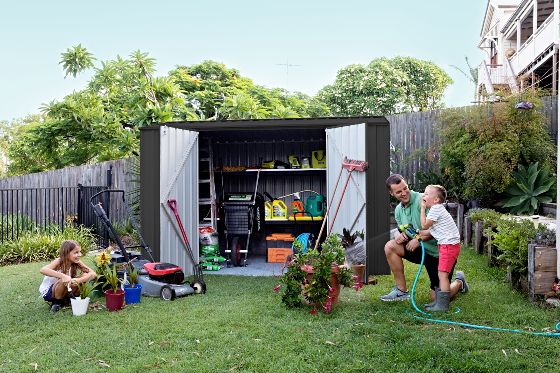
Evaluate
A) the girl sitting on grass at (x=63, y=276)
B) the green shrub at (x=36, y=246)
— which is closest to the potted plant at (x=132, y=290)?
the girl sitting on grass at (x=63, y=276)

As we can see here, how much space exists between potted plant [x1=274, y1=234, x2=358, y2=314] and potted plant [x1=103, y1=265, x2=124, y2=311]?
1.52 meters

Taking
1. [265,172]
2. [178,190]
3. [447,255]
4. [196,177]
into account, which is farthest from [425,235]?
[265,172]

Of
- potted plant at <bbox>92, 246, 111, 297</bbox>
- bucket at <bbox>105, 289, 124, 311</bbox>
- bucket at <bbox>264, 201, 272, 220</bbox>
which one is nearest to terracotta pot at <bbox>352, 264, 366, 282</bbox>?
Answer: bucket at <bbox>105, 289, 124, 311</bbox>

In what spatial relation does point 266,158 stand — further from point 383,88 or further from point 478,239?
point 383,88

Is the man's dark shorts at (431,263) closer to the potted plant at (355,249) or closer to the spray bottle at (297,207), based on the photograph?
the potted plant at (355,249)

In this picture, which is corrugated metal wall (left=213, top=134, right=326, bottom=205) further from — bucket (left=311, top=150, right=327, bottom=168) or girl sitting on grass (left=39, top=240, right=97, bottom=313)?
girl sitting on grass (left=39, top=240, right=97, bottom=313)

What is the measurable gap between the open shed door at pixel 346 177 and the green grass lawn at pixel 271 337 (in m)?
1.35

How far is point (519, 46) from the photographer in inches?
738

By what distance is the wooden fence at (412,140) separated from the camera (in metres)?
11.7

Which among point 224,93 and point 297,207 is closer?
point 297,207

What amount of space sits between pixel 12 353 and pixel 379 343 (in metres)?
2.58

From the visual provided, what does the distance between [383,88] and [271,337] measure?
24464mm

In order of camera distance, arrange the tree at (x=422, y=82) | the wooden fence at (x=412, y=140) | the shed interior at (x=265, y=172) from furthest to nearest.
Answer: the tree at (x=422, y=82)
the wooden fence at (x=412, y=140)
the shed interior at (x=265, y=172)

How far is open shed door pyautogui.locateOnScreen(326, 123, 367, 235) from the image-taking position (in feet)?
22.3
